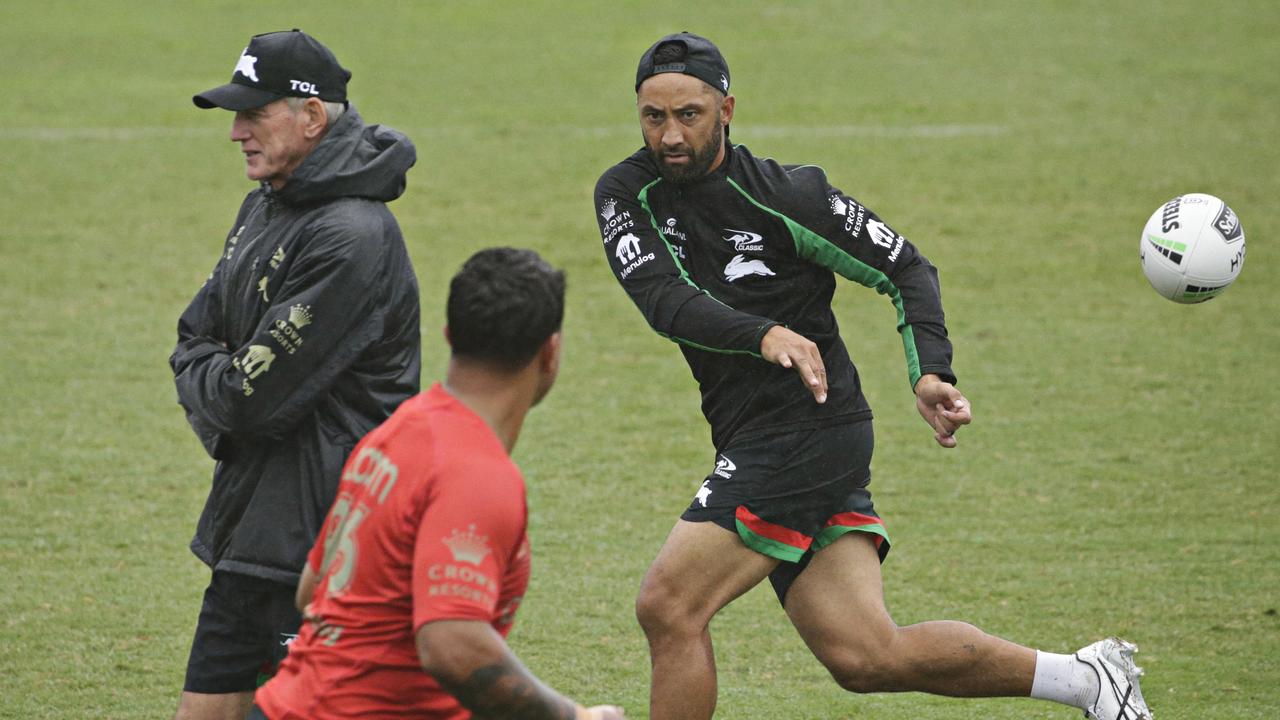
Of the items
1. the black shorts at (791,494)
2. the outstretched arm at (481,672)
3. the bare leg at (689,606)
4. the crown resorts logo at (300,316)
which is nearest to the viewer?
the outstretched arm at (481,672)

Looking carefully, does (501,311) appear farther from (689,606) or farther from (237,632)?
(689,606)

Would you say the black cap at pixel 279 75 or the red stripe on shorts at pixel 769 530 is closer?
the black cap at pixel 279 75

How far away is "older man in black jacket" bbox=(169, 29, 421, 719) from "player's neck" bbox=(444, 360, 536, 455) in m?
1.08

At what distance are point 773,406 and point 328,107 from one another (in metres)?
1.76

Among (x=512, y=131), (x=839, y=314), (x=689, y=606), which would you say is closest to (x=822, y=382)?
(x=689, y=606)

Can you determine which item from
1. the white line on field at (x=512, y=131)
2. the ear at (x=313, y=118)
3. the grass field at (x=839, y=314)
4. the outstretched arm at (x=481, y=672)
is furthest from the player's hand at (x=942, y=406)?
the white line on field at (x=512, y=131)

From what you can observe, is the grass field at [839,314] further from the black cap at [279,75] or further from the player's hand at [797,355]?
the black cap at [279,75]

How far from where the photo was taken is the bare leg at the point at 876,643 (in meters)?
5.25

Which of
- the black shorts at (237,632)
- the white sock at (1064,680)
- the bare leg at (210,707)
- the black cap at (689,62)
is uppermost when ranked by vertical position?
the black cap at (689,62)

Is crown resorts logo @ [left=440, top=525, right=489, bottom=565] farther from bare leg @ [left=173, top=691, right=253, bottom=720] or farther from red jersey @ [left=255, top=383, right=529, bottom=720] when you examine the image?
bare leg @ [left=173, top=691, right=253, bottom=720]

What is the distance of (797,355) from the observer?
493cm

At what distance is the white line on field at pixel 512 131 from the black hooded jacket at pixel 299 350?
1290 centimetres

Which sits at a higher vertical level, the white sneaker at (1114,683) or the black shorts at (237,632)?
the white sneaker at (1114,683)

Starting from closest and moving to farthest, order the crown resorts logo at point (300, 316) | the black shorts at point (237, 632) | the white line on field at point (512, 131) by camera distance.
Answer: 1. the crown resorts logo at point (300, 316)
2. the black shorts at point (237, 632)
3. the white line on field at point (512, 131)
